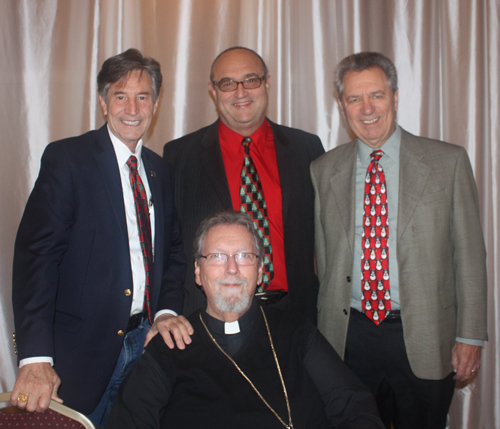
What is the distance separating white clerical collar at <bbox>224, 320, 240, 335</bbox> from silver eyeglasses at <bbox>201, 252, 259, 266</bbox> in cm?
27

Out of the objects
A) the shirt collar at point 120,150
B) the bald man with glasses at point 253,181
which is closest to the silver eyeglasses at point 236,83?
the bald man with glasses at point 253,181

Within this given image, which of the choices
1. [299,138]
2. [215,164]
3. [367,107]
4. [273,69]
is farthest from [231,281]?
[273,69]

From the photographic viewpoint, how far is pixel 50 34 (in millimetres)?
3250

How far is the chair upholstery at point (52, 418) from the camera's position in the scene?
1.60 meters

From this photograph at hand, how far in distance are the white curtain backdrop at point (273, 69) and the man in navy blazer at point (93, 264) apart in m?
1.28

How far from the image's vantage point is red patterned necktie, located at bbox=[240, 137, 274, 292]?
2.54 metres

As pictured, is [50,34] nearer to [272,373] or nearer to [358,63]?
[358,63]

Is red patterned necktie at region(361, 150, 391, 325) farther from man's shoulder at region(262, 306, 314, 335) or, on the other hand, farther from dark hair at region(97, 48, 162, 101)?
dark hair at region(97, 48, 162, 101)

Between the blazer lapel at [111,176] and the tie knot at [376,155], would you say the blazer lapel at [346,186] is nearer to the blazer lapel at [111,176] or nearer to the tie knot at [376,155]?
the tie knot at [376,155]

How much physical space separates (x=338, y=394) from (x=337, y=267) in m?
0.73

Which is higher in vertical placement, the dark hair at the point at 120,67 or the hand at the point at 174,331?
the dark hair at the point at 120,67

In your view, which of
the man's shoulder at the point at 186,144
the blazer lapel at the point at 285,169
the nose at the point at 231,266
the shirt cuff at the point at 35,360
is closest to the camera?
the shirt cuff at the point at 35,360

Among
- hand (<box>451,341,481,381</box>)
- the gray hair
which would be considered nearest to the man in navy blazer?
the gray hair

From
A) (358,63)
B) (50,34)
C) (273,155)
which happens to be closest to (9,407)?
(273,155)
